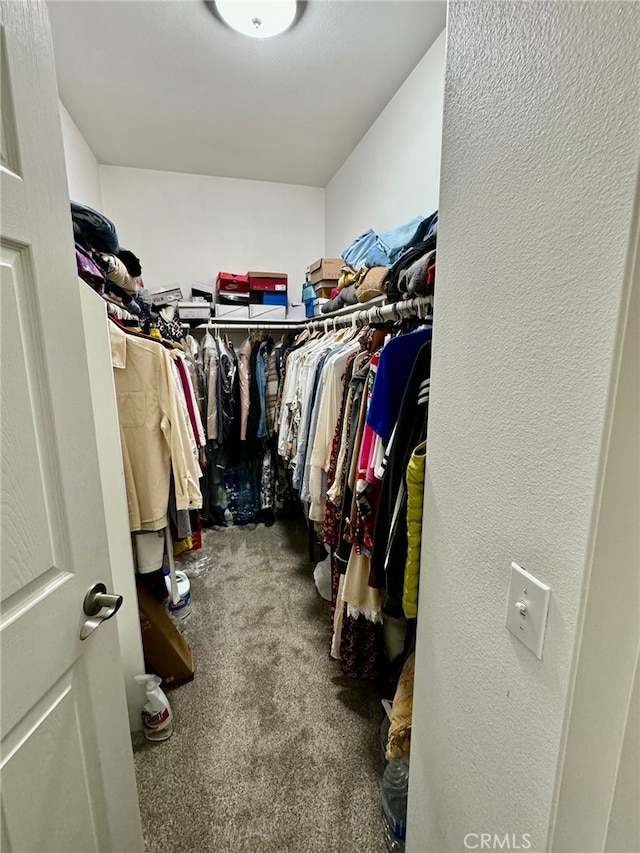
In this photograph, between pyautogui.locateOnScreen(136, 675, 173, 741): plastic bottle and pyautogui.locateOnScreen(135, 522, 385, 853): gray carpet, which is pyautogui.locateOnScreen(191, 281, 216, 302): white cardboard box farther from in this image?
pyautogui.locateOnScreen(136, 675, 173, 741): plastic bottle

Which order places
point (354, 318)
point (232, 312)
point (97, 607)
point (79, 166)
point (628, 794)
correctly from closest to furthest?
point (628, 794) → point (97, 607) → point (354, 318) → point (79, 166) → point (232, 312)

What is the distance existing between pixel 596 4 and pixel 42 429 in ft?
3.16

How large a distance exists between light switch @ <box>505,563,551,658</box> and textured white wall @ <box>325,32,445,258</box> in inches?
66.0

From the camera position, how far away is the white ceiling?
160 centimetres

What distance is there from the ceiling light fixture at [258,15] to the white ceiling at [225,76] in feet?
0.32

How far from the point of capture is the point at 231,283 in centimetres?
301

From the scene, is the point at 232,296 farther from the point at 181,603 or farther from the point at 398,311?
the point at 181,603

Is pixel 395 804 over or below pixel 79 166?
below

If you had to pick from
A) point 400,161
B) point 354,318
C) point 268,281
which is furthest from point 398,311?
point 268,281

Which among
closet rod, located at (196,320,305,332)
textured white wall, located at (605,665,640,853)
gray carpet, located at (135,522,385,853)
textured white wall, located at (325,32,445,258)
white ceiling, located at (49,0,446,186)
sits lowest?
gray carpet, located at (135,522,385,853)

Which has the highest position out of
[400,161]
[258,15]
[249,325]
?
[258,15]

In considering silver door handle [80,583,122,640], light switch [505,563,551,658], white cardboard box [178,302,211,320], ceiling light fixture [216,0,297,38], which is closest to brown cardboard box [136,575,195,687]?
silver door handle [80,583,122,640]

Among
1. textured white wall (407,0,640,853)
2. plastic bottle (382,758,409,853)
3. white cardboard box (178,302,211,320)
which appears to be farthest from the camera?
white cardboard box (178,302,211,320)

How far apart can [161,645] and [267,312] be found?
2.42 m
